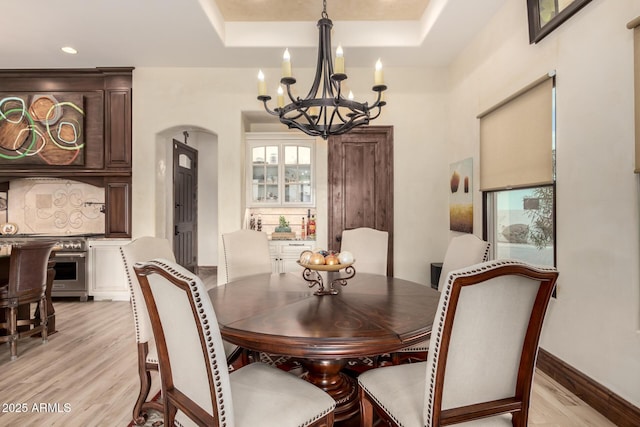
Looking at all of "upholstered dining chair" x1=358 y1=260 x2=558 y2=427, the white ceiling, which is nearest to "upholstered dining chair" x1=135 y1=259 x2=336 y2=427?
"upholstered dining chair" x1=358 y1=260 x2=558 y2=427

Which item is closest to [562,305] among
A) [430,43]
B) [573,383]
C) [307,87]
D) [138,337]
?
[573,383]

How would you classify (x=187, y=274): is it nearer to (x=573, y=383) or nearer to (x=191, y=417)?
(x=191, y=417)

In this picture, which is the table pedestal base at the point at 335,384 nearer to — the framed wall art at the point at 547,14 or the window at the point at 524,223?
the window at the point at 524,223

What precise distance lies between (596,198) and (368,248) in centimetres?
162

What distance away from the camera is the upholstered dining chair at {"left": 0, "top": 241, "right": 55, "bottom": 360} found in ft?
9.29

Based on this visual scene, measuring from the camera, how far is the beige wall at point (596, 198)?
6.35ft

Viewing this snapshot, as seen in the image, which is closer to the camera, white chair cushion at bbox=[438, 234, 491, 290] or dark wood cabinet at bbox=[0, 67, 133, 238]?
white chair cushion at bbox=[438, 234, 491, 290]

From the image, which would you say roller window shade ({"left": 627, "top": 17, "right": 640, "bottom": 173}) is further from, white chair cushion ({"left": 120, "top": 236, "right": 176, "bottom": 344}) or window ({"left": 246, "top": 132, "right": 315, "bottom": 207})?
window ({"left": 246, "top": 132, "right": 315, "bottom": 207})

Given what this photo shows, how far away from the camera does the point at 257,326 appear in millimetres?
1417

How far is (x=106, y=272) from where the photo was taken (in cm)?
458

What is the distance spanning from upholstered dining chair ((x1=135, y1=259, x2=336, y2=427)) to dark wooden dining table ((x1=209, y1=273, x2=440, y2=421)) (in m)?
0.17

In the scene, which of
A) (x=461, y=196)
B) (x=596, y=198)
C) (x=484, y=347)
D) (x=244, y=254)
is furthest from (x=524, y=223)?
(x=244, y=254)

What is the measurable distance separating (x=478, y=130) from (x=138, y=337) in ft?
11.9

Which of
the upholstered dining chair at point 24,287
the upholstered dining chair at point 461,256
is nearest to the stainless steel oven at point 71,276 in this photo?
the upholstered dining chair at point 24,287
